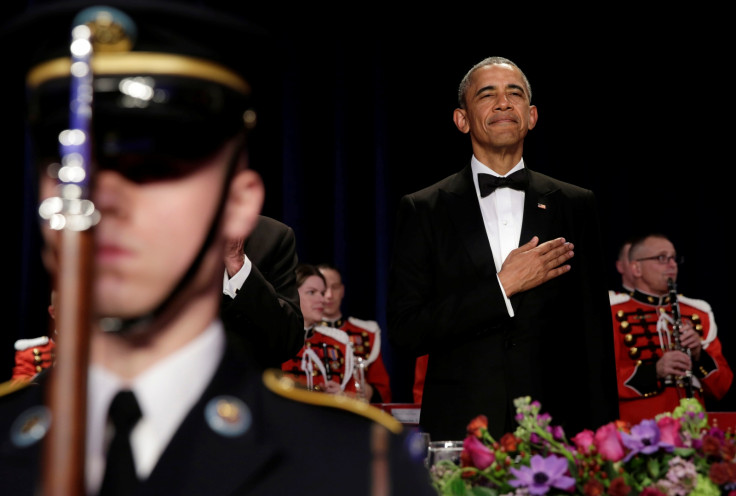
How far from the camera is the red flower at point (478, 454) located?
1.18 metres

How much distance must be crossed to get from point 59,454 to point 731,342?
18.8 feet

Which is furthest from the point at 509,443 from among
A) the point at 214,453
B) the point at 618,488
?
the point at 214,453

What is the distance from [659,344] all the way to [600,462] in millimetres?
3210

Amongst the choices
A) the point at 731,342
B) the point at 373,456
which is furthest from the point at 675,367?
the point at 373,456

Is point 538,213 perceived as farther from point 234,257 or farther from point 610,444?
point 610,444

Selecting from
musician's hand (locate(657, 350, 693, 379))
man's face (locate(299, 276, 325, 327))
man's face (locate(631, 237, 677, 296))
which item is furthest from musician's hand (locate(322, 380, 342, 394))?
man's face (locate(631, 237, 677, 296))

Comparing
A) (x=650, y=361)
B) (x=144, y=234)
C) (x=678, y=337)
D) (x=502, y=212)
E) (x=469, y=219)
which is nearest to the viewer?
(x=144, y=234)

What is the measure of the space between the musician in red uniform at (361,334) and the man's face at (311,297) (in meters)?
0.45

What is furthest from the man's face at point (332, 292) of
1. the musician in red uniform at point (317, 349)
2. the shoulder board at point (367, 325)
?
the musician in red uniform at point (317, 349)

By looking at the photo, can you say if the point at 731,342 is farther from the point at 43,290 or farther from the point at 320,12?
the point at 43,290

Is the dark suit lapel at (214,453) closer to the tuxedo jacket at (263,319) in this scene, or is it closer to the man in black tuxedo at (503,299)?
the tuxedo jacket at (263,319)

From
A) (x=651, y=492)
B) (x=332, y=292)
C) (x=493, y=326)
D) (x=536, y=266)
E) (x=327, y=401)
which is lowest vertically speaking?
(x=651, y=492)

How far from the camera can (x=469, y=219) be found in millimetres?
2061

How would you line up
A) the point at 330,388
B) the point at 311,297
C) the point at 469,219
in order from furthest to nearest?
the point at 311,297, the point at 330,388, the point at 469,219
